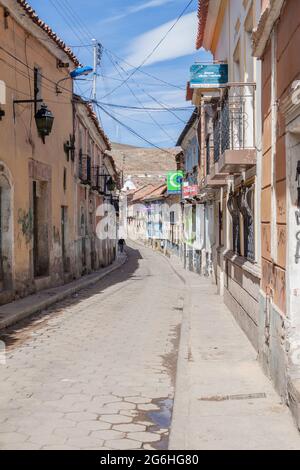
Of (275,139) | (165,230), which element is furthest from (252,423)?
(165,230)

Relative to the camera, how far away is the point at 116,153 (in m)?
98.2

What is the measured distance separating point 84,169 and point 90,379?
16.5 m

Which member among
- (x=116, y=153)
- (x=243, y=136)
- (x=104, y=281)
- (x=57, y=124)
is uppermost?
(x=116, y=153)

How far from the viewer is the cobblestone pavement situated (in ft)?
16.1

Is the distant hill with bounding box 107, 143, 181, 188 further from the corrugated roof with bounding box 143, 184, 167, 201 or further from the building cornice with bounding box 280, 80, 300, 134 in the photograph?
the building cornice with bounding box 280, 80, 300, 134

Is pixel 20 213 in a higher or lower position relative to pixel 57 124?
lower

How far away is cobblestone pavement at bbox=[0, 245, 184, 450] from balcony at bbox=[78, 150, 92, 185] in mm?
9278

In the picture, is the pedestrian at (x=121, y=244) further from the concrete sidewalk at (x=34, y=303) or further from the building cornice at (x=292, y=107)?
the building cornice at (x=292, y=107)

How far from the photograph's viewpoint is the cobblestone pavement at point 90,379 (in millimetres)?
4922

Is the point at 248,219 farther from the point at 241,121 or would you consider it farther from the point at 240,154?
the point at 241,121

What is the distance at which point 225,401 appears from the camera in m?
5.89

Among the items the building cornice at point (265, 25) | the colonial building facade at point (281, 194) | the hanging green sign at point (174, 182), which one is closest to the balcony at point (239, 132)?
the colonial building facade at point (281, 194)
